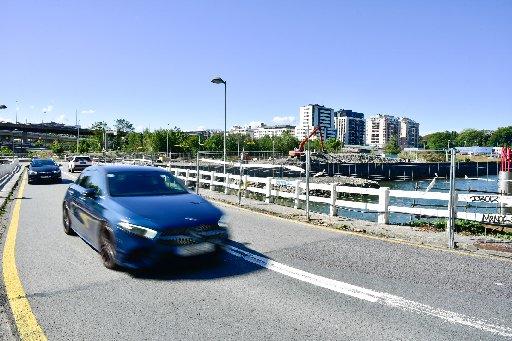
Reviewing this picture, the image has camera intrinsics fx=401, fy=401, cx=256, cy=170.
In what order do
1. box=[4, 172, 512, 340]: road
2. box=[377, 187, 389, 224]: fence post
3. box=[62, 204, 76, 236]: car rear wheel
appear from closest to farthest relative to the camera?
box=[4, 172, 512, 340]: road
box=[62, 204, 76, 236]: car rear wheel
box=[377, 187, 389, 224]: fence post

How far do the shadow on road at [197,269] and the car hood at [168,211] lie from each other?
533 mm

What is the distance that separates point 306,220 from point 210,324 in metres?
6.88

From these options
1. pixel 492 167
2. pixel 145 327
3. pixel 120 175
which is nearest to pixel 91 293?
pixel 145 327

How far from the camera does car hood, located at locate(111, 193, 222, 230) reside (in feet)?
18.4

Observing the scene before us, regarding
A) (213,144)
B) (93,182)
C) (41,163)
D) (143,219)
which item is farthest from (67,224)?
(213,144)

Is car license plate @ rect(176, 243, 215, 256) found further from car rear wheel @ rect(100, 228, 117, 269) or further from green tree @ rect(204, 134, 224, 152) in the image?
green tree @ rect(204, 134, 224, 152)

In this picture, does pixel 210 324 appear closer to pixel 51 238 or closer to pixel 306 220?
pixel 51 238

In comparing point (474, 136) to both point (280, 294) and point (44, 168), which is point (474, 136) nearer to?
point (44, 168)

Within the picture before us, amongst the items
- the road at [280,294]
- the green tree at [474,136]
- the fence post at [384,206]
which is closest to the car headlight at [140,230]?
the road at [280,294]

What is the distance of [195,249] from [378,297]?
8.40 feet

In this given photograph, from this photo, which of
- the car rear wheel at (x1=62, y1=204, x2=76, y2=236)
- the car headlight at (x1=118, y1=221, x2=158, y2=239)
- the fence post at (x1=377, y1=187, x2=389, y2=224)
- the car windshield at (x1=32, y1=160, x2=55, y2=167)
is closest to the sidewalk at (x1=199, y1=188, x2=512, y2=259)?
the fence post at (x1=377, y1=187, x2=389, y2=224)

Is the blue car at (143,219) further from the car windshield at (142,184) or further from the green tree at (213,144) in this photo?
the green tree at (213,144)

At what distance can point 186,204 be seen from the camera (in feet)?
20.7

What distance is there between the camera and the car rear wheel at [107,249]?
5914 millimetres
